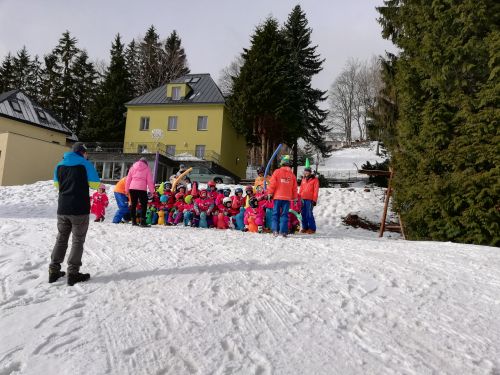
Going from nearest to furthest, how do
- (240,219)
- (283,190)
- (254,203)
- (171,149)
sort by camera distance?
(283,190) → (254,203) → (240,219) → (171,149)

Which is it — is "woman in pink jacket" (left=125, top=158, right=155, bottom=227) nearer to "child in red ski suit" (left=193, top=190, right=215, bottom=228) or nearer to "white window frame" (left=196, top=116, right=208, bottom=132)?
"child in red ski suit" (left=193, top=190, right=215, bottom=228)

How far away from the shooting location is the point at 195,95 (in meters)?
37.6

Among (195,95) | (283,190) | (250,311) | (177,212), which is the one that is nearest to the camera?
(250,311)

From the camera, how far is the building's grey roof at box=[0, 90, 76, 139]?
121 feet

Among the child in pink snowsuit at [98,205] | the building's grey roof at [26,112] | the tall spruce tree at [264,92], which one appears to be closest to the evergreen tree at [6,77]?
the building's grey roof at [26,112]

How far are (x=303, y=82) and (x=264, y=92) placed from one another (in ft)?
14.6

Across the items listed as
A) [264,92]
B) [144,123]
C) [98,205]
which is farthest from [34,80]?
[98,205]

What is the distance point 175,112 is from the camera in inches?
1464

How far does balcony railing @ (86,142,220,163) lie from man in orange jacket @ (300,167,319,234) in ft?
78.4

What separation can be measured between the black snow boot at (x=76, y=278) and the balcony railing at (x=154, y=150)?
28910 millimetres

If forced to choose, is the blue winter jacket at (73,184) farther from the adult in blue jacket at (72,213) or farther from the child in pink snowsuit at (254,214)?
the child in pink snowsuit at (254,214)

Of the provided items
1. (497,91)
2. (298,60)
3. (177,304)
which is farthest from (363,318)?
(298,60)

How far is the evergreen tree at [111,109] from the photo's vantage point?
41.7 m

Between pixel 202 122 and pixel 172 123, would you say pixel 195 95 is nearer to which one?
pixel 202 122
